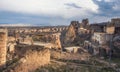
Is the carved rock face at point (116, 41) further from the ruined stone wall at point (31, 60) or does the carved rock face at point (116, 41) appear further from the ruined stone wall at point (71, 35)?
the ruined stone wall at point (31, 60)

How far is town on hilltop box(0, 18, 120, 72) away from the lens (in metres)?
41.0

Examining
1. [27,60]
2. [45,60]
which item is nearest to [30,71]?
[27,60]

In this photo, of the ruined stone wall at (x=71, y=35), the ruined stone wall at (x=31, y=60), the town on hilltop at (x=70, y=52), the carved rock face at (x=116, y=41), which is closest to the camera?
the ruined stone wall at (x=31, y=60)

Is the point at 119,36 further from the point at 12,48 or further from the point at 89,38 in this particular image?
the point at 12,48

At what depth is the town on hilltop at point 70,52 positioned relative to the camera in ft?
134

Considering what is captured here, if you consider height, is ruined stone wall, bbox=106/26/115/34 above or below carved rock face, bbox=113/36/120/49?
above

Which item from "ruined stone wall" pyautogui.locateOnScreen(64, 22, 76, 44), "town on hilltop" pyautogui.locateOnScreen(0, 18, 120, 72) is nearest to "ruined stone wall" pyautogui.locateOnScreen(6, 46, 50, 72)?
"town on hilltop" pyautogui.locateOnScreen(0, 18, 120, 72)

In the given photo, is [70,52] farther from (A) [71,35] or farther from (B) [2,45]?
(B) [2,45]

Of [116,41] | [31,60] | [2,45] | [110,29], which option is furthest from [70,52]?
[2,45]

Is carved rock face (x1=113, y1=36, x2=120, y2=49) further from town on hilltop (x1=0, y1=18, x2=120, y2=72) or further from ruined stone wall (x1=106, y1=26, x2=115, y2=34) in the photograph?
ruined stone wall (x1=106, y1=26, x2=115, y2=34)

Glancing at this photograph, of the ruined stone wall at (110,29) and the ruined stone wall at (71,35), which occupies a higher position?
the ruined stone wall at (110,29)

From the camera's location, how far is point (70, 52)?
194 ft

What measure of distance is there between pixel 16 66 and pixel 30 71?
2177 millimetres

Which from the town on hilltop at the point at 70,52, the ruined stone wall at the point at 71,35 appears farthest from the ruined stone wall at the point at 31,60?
the ruined stone wall at the point at 71,35
